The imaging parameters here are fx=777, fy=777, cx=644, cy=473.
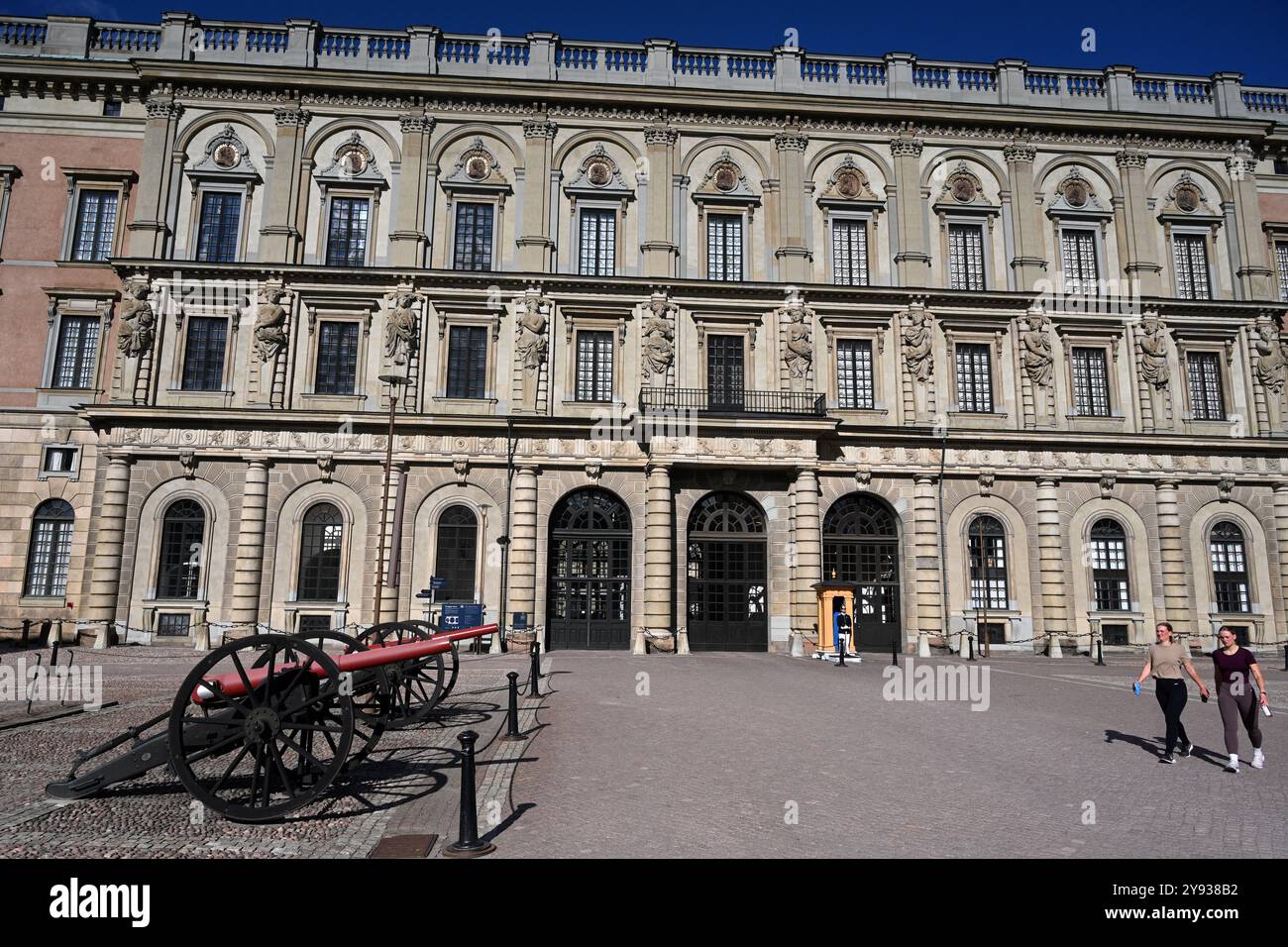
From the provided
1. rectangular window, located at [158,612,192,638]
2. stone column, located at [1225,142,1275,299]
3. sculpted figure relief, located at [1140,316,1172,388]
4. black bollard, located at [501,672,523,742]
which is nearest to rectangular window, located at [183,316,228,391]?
rectangular window, located at [158,612,192,638]

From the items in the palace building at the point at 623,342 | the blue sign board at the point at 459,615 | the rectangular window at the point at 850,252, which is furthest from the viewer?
the rectangular window at the point at 850,252

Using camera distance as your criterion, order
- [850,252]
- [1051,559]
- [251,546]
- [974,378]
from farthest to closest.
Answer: [850,252]
[974,378]
[1051,559]
[251,546]

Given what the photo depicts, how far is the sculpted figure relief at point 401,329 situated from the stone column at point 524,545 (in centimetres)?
582

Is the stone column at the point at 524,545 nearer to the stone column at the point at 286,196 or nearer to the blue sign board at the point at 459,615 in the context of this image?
the blue sign board at the point at 459,615

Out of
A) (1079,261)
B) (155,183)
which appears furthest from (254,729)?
(1079,261)

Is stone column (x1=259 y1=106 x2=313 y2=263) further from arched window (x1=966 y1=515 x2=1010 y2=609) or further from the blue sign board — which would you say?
arched window (x1=966 y1=515 x2=1010 y2=609)

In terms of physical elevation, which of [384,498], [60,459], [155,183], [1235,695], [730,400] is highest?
[155,183]

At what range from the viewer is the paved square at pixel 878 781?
6.38m

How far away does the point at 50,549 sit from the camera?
27.2m

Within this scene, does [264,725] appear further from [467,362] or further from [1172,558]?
[1172,558]

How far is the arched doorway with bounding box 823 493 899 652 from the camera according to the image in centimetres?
2752

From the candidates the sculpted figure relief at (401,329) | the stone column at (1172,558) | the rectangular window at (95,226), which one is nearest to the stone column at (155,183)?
the rectangular window at (95,226)

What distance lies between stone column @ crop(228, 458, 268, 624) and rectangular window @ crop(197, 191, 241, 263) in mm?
7979

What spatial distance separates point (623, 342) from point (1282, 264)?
88.8 ft
